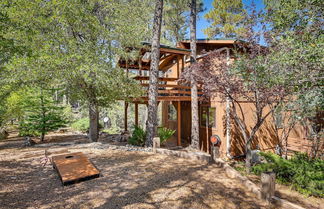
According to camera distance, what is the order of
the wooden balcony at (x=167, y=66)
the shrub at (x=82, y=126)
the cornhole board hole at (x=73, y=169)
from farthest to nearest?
the shrub at (x=82, y=126)
the wooden balcony at (x=167, y=66)
the cornhole board hole at (x=73, y=169)

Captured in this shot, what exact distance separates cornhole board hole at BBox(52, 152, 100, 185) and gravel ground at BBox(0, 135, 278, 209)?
14 centimetres

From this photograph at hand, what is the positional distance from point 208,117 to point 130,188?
294 inches

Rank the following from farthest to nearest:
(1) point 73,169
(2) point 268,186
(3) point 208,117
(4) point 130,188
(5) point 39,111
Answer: (3) point 208,117
(5) point 39,111
(1) point 73,169
(4) point 130,188
(2) point 268,186

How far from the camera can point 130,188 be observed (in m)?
3.66

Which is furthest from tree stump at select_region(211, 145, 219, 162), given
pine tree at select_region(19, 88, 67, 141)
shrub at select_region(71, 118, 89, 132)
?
shrub at select_region(71, 118, 89, 132)

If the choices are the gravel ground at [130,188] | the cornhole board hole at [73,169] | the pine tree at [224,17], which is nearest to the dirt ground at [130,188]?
the gravel ground at [130,188]

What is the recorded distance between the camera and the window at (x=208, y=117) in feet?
32.1

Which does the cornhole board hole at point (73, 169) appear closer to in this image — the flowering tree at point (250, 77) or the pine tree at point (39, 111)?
the flowering tree at point (250, 77)

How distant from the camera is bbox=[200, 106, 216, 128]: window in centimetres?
978

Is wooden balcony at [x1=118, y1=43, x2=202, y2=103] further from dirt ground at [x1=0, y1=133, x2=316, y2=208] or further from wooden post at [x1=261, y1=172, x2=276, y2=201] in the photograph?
wooden post at [x1=261, y1=172, x2=276, y2=201]

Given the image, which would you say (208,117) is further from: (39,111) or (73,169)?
(39,111)

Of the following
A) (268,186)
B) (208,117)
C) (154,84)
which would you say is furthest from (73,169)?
(208,117)

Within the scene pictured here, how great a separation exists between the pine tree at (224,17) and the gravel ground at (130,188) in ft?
50.5

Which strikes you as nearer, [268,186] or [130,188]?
[268,186]
